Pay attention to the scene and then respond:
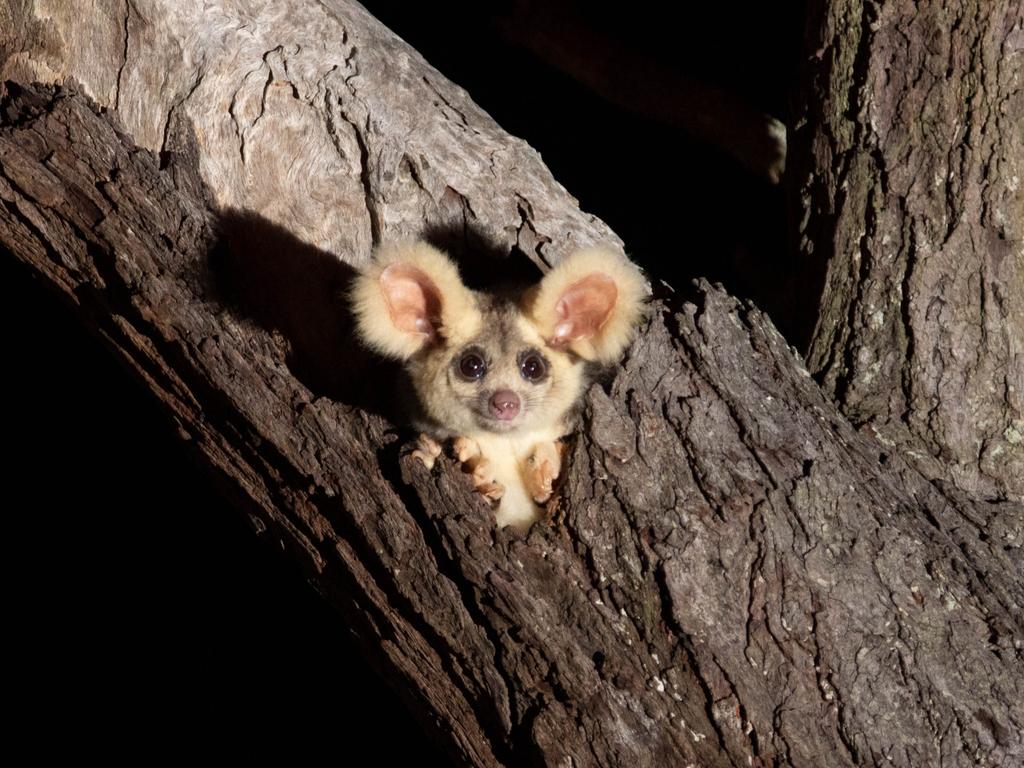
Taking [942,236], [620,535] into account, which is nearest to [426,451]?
[620,535]

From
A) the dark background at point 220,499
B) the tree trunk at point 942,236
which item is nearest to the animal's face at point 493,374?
the tree trunk at point 942,236

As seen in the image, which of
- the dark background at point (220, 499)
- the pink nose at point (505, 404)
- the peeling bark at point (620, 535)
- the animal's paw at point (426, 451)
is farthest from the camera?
the dark background at point (220, 499)

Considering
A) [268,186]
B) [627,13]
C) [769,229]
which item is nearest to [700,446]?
[268,186]

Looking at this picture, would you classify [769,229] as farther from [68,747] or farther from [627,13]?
[68,747]

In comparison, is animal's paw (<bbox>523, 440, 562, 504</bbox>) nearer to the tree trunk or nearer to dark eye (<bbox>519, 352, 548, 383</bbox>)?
dark eye (<bbox>519, 352, 548, 383</bbox>)

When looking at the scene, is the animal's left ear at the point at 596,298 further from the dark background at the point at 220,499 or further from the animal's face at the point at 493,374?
the dark background at the point at 220,499

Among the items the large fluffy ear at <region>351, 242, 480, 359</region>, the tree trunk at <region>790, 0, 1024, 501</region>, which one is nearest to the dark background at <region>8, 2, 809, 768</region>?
the tree trunk at <region>790, 0, 1024, 501</region>
